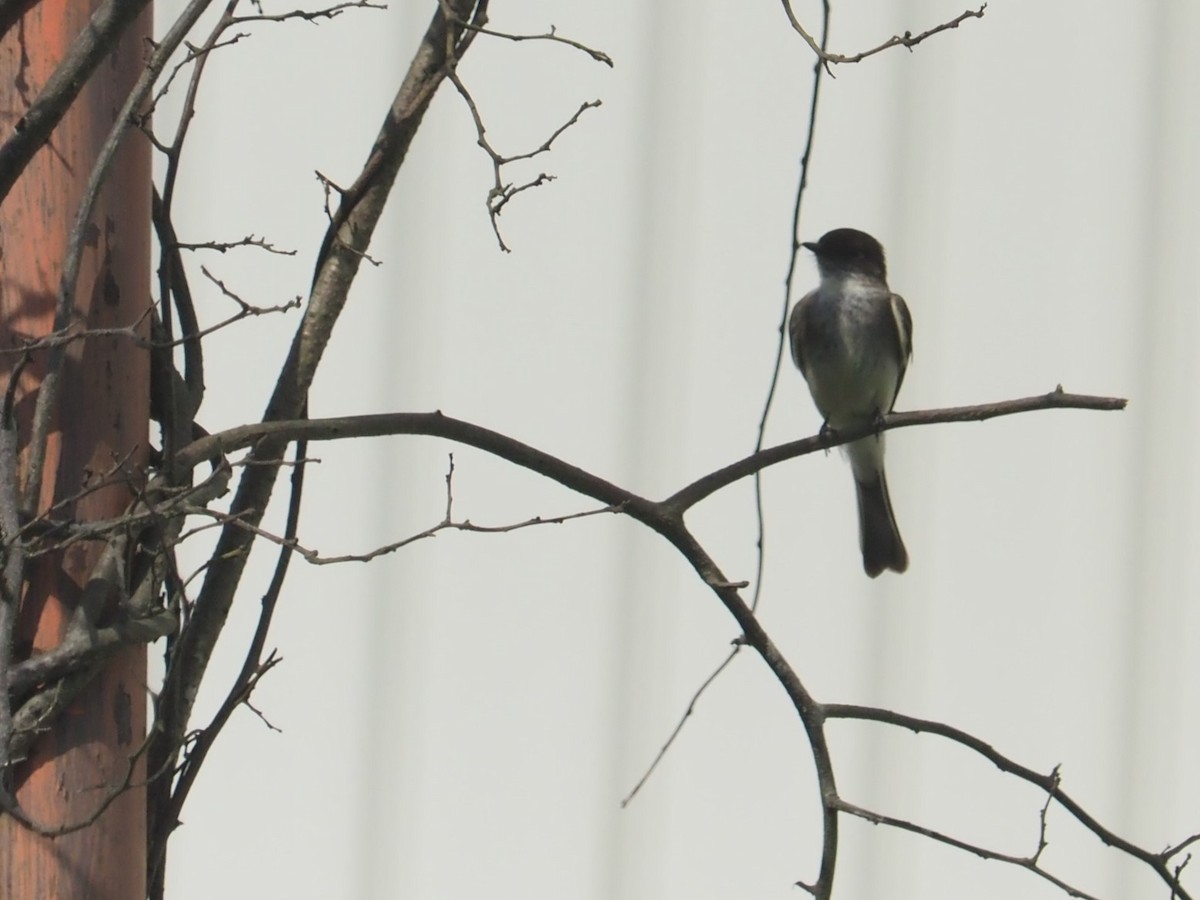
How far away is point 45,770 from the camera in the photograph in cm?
120

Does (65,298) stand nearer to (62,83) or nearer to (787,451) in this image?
(62,83)

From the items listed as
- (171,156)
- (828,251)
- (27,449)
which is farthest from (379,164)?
(828,251)

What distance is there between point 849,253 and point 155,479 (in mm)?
1813

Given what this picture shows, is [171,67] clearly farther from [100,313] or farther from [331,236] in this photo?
[100,313]

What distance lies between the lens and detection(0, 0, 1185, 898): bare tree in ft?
3.78

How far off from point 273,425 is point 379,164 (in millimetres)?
377

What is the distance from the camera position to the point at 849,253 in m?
2.77

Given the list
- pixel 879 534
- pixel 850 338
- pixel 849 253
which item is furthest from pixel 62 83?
pixel 850 338

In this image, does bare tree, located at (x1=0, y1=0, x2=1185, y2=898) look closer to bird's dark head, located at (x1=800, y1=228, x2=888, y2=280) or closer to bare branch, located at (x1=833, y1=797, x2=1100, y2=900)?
bare branch, located at (x1=833, y1=797, x2=1100, y2=900)

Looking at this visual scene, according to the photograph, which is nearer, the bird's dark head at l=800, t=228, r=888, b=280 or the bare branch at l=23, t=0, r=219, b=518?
the bare branch at l=23, t=0, r=219, b=518

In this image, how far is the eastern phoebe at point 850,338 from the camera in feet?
9.20

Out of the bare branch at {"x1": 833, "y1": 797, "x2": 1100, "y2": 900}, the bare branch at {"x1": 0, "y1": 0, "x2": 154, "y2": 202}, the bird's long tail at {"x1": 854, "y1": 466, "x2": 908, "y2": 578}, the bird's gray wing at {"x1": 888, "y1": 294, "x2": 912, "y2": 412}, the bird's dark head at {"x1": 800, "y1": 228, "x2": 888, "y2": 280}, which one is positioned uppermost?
the bird's dark head at {"x1": 800, "y1": 228, "x2": 888, "y2": 280}

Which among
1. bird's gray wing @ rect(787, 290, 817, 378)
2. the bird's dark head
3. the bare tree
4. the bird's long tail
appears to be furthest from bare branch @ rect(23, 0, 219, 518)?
bird's gray wing @ rect(787, 290, 817, 378)

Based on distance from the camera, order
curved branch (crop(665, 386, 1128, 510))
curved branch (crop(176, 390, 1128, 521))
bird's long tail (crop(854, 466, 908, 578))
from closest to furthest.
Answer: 1. curved branch (crop(176, 390, 1128, 521))
2. curved branch (crop(665, 386, 1128, 510))
3. bird's long tail (crop(854, 466, 908, 578))
